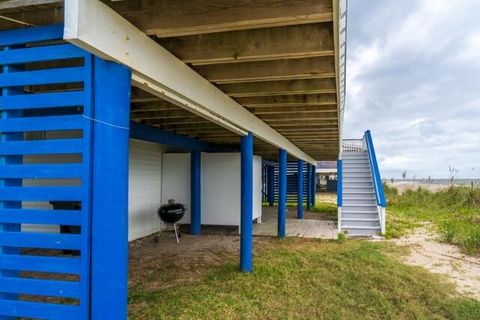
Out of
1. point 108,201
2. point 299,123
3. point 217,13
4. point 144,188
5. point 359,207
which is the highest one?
point 217,13

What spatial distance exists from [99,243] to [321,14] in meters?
1.89

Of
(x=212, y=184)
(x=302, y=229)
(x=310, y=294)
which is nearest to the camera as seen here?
(x=310, y=294)

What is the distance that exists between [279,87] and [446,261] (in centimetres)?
480

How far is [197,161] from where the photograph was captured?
8734mm

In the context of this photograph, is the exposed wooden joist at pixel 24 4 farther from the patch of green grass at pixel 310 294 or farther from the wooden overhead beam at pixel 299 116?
the wooden overhead beam at pixel 299 116

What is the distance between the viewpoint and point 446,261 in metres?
6.28

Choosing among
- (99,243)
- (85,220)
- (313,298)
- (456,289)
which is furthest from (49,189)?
(456,289)

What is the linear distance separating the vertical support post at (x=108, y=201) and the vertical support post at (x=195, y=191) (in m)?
6.64

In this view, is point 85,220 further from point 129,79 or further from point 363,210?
point 363,210

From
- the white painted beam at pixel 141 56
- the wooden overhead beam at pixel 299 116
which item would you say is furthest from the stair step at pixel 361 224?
the white painted beam at pixel 141 56

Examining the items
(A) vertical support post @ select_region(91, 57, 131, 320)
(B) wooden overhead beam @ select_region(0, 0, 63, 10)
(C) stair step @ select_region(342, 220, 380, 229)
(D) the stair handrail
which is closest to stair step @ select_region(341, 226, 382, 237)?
(C) stair step @ select_region(342, 220, 380, 229)

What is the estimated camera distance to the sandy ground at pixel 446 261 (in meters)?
4.96

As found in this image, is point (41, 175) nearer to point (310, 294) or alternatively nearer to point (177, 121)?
point (310, 294)

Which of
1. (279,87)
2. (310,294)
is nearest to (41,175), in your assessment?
(279,87)
